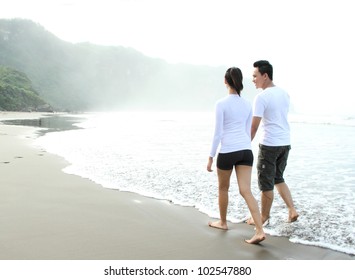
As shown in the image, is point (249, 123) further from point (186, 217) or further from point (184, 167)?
point (184, 167)

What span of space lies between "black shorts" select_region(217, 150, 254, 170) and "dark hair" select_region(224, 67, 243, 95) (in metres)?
0.73

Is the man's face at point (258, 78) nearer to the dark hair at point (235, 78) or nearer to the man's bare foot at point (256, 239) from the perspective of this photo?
the dark hair at point (235, 78)

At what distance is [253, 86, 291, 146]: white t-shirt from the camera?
14.2 ft

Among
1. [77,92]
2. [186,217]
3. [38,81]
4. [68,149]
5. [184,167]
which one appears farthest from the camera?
[77,92]

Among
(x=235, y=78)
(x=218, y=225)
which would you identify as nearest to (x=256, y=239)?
(x=218, y=225)

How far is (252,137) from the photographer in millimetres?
4344

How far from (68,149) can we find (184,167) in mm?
5209

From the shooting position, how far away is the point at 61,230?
431 cm

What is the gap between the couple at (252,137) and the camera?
4148 millimetres

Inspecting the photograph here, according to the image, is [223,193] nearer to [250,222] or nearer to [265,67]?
[250,222]

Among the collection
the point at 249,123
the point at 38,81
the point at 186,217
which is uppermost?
the point at 38,81

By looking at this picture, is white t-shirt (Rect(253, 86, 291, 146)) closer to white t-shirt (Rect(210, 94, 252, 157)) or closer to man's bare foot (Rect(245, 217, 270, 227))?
white t-shirt (Rect(210, 94, 252, 157))

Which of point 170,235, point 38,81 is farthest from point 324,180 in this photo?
point 38,81

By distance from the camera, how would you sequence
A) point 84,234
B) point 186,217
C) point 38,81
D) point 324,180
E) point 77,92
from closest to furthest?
point 84,234, point 186,217, point 324,180, point 38,81, point 77,92
